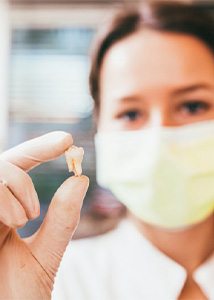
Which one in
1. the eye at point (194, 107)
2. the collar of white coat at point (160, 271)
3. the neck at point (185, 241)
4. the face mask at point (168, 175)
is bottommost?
the collar of white coat at point (160, 271)

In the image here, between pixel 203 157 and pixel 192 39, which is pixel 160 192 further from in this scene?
pixel 192 39

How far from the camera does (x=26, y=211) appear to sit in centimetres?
56

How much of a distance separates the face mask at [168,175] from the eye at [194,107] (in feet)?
0.08

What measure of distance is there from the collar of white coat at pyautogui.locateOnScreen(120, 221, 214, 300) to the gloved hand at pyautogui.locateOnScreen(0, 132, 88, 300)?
245mm

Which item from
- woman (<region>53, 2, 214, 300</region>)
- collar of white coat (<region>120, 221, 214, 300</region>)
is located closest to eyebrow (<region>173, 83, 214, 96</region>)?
woman (<region>53, 2, 214, 300</region>)

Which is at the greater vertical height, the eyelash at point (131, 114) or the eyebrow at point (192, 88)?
the eyebrow at point (192, 88)

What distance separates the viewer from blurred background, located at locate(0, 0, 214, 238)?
82cm

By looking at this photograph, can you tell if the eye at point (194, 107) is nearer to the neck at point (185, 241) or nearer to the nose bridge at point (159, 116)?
A: the nose bridge at point (159, 116)

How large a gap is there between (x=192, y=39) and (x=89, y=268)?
17.7 inches

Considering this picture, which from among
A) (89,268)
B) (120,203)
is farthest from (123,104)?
(89,268)

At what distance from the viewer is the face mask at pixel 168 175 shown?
31.1 inches

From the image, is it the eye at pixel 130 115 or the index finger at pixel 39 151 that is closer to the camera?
the index finger at pixel 39 151

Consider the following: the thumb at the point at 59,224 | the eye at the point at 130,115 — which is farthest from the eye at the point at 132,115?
the thumb at the point at 59,224

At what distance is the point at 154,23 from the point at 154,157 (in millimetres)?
246
